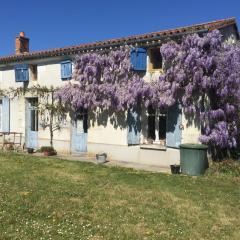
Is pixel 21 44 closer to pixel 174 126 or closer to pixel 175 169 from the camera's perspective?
pixel 174 126

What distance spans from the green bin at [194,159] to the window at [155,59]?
360cm

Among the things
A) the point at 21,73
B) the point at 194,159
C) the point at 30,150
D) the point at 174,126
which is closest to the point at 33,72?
the point at 21,73

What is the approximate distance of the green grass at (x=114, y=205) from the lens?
25.9 feet

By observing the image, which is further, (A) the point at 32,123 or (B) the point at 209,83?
(A) the point at 32,123

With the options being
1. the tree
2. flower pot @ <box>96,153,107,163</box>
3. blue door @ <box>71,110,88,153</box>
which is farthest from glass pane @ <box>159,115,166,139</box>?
the tree

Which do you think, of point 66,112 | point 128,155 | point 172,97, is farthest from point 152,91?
point 66,112

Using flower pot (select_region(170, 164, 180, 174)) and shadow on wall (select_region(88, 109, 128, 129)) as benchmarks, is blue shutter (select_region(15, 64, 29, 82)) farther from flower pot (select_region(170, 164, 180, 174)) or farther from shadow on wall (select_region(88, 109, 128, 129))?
flower pot (select_region(170, 164, 180, 174))

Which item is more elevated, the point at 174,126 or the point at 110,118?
the point at 110,118

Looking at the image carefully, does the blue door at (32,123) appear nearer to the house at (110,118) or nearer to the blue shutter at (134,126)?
the house at (110,118)

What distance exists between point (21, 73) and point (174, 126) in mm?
9181

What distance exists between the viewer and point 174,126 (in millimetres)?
14922

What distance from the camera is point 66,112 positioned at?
742 inches

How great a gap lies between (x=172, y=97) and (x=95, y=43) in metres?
4.58

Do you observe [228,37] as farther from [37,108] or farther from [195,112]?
[37,108]
